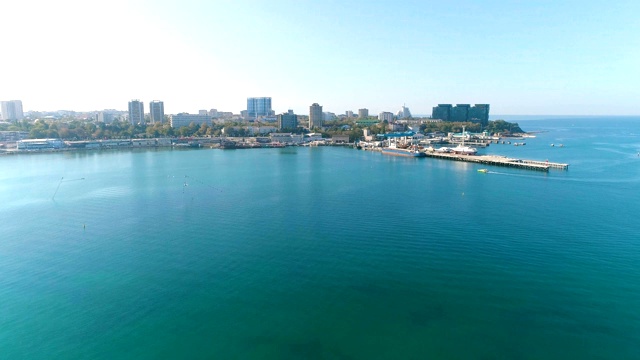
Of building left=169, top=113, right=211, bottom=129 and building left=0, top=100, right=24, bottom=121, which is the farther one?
building left=0, top=100, right=24, bottom=121

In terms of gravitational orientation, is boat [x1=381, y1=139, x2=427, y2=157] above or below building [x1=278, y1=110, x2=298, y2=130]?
below

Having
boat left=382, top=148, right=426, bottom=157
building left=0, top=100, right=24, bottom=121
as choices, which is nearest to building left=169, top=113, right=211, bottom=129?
boat left=382, top=148, right=426, bottom=157

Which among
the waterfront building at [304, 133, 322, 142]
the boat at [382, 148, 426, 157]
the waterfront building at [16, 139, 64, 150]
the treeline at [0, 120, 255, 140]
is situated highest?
the treeline at [0, 120, 255, 140]

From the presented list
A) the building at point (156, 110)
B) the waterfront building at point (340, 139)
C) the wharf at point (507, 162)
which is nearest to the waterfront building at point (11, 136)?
the building at point (156, 110)

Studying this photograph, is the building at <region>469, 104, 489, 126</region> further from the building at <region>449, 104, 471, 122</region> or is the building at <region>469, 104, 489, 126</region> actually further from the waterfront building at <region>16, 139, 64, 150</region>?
the waterfront building at <region>16, 139, 64, 150</region>

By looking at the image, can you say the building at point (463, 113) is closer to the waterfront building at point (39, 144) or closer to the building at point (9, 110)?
the waterfront building at point (39, 144)

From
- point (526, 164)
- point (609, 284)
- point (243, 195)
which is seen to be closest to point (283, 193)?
point (243, 195)
